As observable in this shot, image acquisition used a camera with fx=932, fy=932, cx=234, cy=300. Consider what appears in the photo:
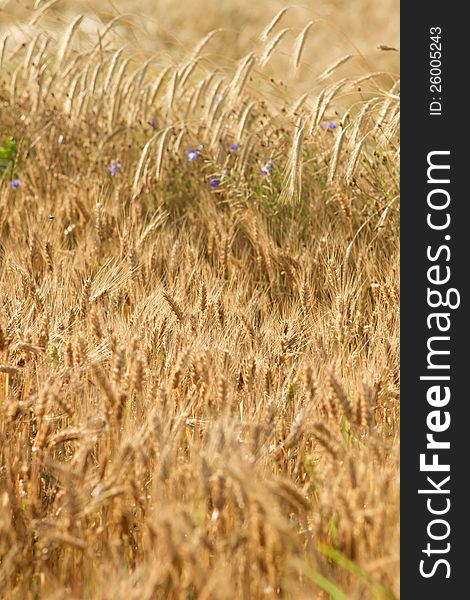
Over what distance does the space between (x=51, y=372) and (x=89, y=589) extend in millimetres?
445

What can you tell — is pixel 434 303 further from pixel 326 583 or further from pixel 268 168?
pixel 268 168

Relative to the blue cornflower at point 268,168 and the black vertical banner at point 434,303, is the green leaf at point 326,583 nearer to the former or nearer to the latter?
the black vertical banner at point 434,303

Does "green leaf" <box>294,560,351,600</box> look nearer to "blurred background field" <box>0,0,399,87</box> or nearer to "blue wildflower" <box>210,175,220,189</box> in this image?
"blue wildflower" <box>210,175,220,189</box>

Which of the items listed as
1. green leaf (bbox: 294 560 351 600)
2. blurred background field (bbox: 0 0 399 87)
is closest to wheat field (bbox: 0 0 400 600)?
green leaf (bbox: 294 560 351 600)

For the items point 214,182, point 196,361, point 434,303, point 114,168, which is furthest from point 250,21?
point 196,361

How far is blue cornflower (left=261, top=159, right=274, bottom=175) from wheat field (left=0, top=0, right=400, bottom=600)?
0.02 m

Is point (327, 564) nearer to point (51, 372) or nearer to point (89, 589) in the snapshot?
point (89, 589)

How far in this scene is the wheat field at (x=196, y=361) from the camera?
126 centimetres

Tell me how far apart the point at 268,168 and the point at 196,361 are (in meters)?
1.60

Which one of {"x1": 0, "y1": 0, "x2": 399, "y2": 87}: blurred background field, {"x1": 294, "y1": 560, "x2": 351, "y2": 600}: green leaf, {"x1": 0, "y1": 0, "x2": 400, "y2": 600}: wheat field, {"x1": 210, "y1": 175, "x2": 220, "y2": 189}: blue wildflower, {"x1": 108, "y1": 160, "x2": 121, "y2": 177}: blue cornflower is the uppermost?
{"x1": 0, "y1": 0, "x2": 399, "y2": 87}: blurred background field

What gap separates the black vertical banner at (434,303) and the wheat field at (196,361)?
0.30ft

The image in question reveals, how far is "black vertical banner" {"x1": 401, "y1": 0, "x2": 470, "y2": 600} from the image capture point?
1404 millimetres

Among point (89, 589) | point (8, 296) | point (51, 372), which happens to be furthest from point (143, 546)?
point (8, 296)

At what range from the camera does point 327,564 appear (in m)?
1.38
